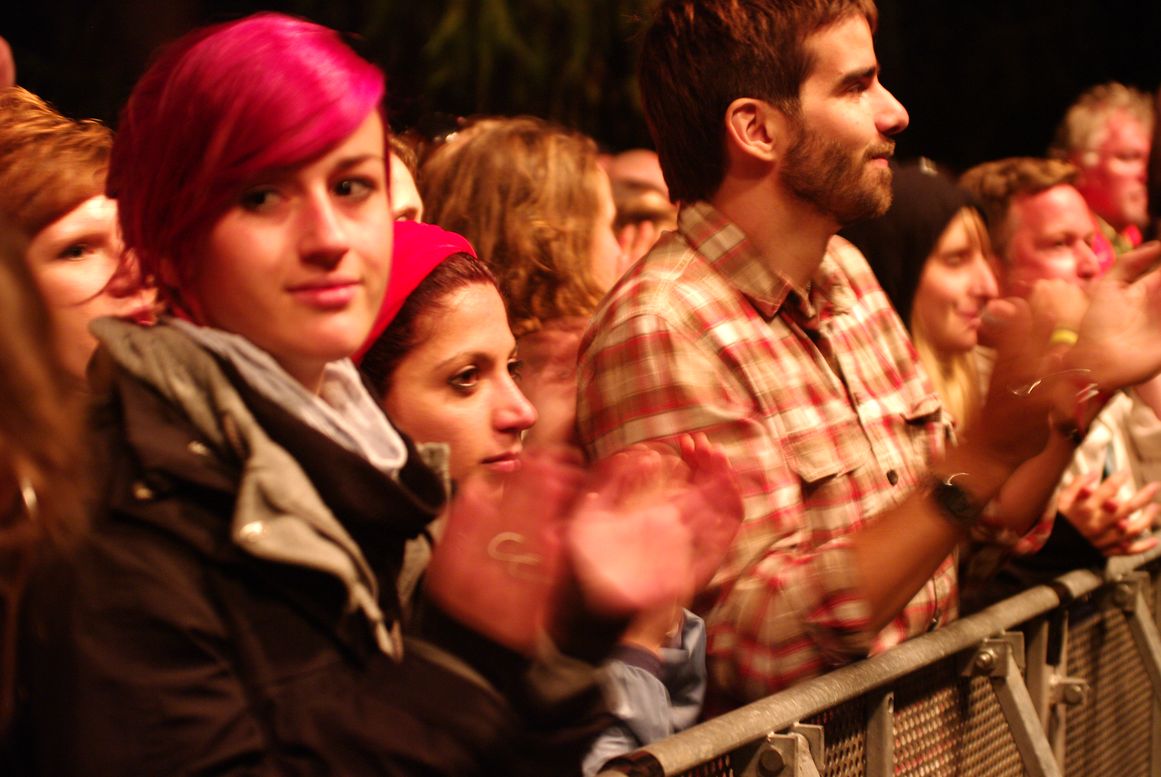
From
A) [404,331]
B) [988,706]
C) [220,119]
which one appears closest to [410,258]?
[404,331]

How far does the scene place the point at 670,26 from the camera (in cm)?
251

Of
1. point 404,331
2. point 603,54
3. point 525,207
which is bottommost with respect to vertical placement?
point 603,54

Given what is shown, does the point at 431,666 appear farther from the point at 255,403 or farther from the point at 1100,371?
the point at 1100,371

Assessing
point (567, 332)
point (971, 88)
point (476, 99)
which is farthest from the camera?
point (971, 88)

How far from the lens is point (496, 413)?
2.21 m

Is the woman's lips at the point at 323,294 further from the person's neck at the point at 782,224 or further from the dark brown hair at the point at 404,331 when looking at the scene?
the person's neck at the point at 782,224

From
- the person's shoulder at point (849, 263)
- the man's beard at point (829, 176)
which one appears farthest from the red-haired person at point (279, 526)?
the person's shoulder at point (849, 263)

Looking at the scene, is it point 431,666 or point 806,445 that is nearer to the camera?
point 431,666

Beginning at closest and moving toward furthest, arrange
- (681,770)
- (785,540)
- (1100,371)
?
(681,770) < (785,540) < (1100,371)

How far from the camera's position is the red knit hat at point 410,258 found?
86.2 inches

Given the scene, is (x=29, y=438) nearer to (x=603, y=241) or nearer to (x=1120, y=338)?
(x=1120, y=338)

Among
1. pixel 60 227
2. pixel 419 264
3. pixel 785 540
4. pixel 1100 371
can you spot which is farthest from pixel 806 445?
pixel 60 227

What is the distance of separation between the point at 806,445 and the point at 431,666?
3.26 feet

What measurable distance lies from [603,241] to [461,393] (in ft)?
2.97
